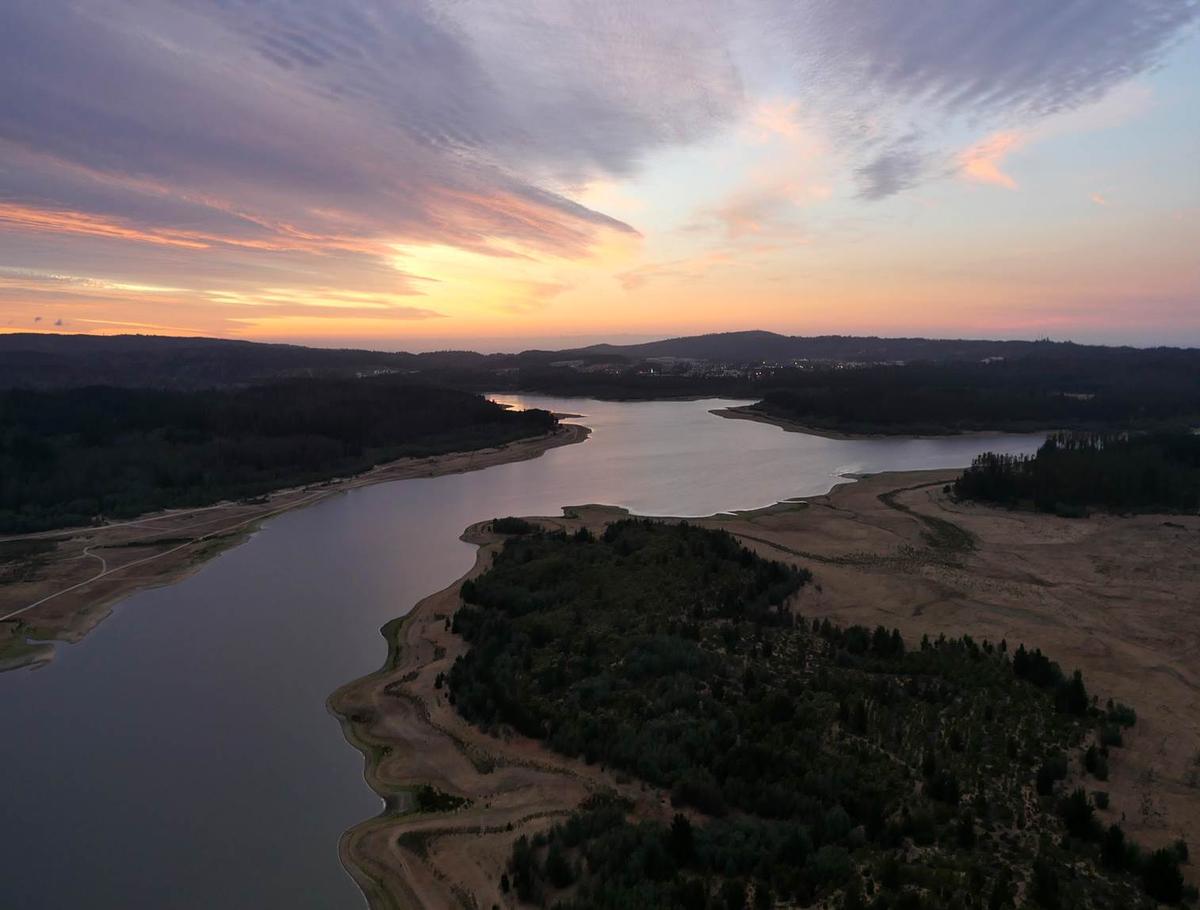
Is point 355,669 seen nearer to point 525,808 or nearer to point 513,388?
point 525,808

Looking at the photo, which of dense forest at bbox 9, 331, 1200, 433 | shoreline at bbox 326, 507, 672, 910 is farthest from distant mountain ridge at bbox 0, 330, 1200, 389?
shoreline at bbox 326, 507, 672, 910

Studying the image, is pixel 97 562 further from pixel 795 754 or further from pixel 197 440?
pixel 795 754

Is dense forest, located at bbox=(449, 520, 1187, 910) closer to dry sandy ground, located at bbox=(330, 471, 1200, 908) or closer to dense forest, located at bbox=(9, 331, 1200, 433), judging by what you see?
dry sandy ground, located at bbox=(330, 471, 1200, 908)

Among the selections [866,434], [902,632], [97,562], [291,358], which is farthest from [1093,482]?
[291,358]

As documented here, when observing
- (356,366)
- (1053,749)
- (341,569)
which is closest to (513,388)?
(356,366)

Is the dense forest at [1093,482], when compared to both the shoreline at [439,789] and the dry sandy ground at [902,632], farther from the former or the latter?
the shoreline at [439,789]
